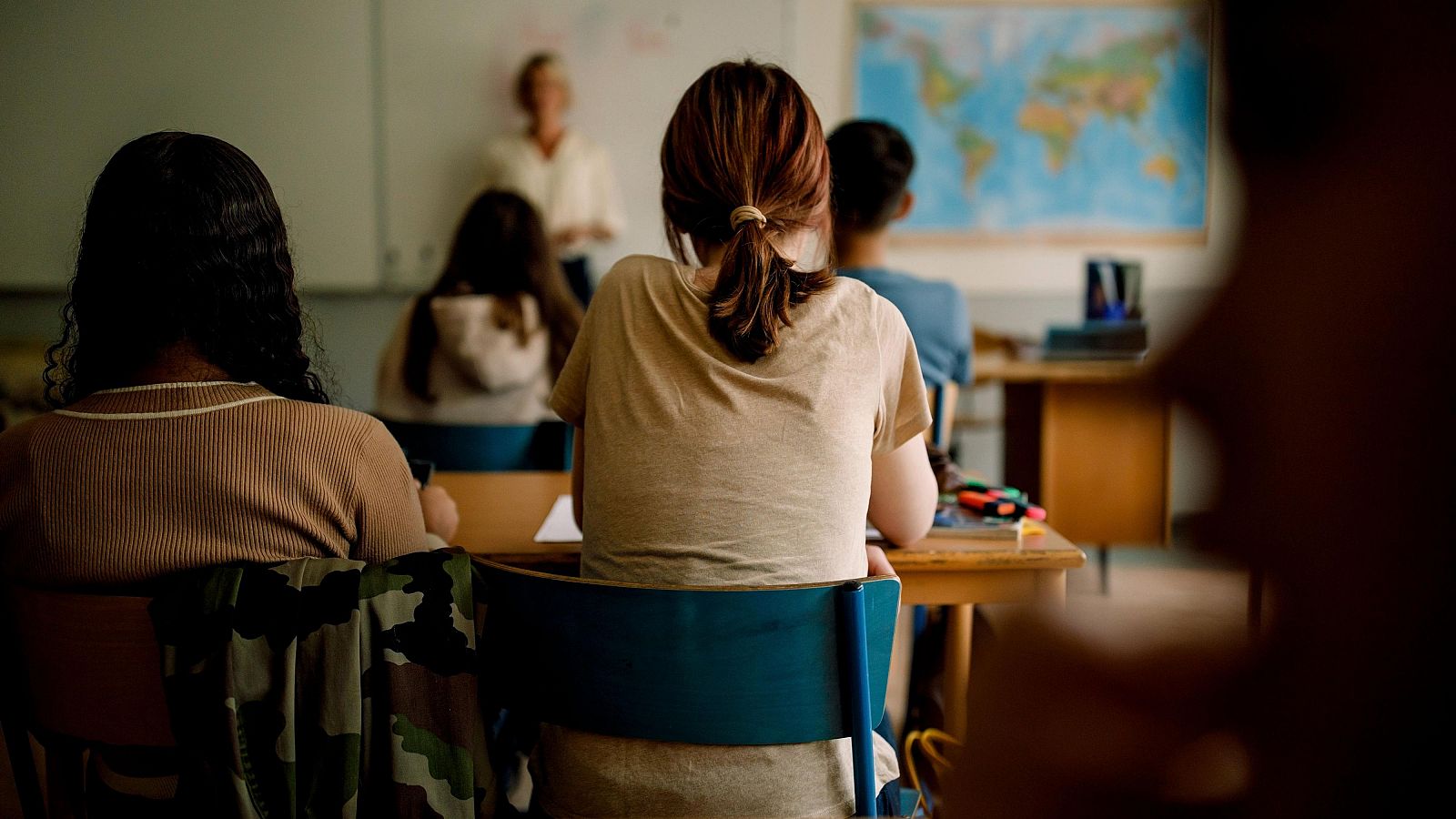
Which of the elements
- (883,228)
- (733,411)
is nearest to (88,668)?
(733,411)

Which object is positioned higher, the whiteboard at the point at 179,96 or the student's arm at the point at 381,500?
the whiteboard at the point at 179,96

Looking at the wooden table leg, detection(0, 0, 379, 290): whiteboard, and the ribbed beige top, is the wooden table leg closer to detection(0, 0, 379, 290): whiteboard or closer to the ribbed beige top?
the ribbed beige top

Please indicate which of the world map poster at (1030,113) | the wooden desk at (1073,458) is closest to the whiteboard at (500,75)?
the world map poster at (1030,113)

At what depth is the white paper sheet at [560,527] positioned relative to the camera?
4.66ft

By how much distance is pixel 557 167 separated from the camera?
419 centimetres

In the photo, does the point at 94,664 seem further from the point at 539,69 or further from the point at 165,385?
the point at 539,69

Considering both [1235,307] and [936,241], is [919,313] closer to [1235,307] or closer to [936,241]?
[1235,307]

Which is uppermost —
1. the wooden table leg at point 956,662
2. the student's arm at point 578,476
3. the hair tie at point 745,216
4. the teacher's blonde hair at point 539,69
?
the teacher's blonde hair at point 539,69

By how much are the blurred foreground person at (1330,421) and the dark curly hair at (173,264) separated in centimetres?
103

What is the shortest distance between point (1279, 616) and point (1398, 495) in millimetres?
35

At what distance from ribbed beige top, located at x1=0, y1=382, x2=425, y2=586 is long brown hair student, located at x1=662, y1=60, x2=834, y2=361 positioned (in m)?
0.44

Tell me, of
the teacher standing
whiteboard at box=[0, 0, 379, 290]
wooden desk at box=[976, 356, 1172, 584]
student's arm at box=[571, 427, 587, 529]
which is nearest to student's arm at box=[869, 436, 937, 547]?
student's arm at box=[571, 427, 587, 529]

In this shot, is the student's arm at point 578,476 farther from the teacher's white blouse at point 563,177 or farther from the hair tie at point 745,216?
the teacher's white blouse at point 563,177

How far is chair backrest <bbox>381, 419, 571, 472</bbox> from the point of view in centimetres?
198
